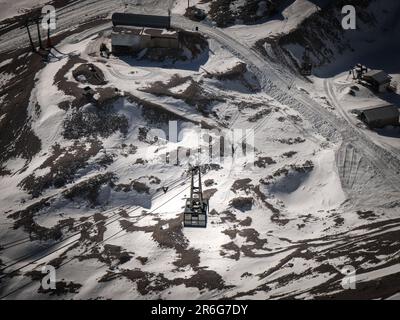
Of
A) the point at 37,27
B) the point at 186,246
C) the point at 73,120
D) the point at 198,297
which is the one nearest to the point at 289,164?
the point at 186,246

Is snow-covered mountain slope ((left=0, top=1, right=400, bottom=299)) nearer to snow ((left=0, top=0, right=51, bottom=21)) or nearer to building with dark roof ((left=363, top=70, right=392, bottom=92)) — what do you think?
building with dark roof ((left=363, top=70, right=392, bottom=92))

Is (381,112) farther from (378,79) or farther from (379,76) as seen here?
(379,76)

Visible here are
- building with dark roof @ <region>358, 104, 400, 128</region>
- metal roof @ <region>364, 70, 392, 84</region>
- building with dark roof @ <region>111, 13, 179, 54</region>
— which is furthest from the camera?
building with dark roof @ <region>111, 13, 179, 54</region>

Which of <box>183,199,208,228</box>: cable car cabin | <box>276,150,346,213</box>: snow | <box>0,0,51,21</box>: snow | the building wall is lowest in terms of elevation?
<box>276,150,346,213</box>: snow

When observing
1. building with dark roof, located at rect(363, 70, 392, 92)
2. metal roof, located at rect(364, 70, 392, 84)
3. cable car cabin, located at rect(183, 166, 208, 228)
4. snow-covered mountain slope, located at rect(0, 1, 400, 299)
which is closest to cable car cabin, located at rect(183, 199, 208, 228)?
cable car cabin, located at rect(183, 166, 208, 228)

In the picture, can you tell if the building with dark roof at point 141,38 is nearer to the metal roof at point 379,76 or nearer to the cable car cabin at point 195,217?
the metal roof at point 379,76

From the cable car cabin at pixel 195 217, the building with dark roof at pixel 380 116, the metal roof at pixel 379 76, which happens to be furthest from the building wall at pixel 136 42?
the cable car cabin at pixel 195 217

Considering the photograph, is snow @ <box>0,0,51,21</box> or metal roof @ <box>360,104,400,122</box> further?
snow @ <box>0,0,51,21</box>
